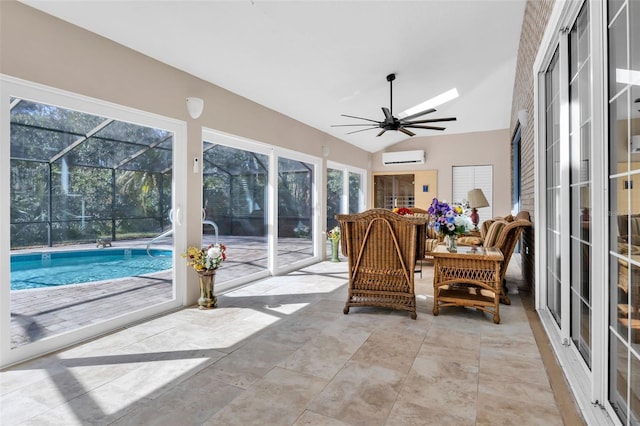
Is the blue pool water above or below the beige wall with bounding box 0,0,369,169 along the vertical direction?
below

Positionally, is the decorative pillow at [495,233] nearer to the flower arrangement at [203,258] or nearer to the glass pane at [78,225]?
the flower arrangement at [203,258]

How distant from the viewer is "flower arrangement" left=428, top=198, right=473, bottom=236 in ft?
11.5

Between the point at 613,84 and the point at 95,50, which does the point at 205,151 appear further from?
the point at 613,84

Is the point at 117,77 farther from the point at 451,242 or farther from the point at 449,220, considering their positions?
the point at 451,242

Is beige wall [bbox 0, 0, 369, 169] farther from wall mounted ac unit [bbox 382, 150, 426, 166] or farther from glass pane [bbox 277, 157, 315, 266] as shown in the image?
wall mounted ac unit [bbox 382, 150, 426, 166]

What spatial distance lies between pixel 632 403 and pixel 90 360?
10.0 feet

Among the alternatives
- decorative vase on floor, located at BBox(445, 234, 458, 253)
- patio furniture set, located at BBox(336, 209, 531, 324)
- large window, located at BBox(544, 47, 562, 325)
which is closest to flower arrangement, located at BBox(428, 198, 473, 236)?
decorative vase on floor, located at BBox(445, 234, 458, 253)

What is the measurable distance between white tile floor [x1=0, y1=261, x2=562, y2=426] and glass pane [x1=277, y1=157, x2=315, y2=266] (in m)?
2.29

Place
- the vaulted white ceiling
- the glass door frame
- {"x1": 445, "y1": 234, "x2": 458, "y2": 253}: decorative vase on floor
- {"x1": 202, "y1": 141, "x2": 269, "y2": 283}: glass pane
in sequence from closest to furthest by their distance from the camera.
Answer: the glass door frame < the vaulted white ceiling < {"x1": 445, "y1": 234, "x2": 458, "y2": 253}: decorative vase on floor < {"x1": 202, "y1": 141, "x2": 269, "y2": 283}: glass pane

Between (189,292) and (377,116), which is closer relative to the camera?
(189,292)

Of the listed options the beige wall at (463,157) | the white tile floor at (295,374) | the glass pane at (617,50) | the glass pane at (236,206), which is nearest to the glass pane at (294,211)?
the glass pane at (236,206)

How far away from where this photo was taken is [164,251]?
142 inches

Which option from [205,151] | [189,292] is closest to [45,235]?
[189,292]

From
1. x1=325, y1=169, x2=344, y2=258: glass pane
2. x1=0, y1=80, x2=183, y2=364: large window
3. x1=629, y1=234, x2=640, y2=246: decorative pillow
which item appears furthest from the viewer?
x1=325, y1=169, x2=344, y2=258: glass pane
